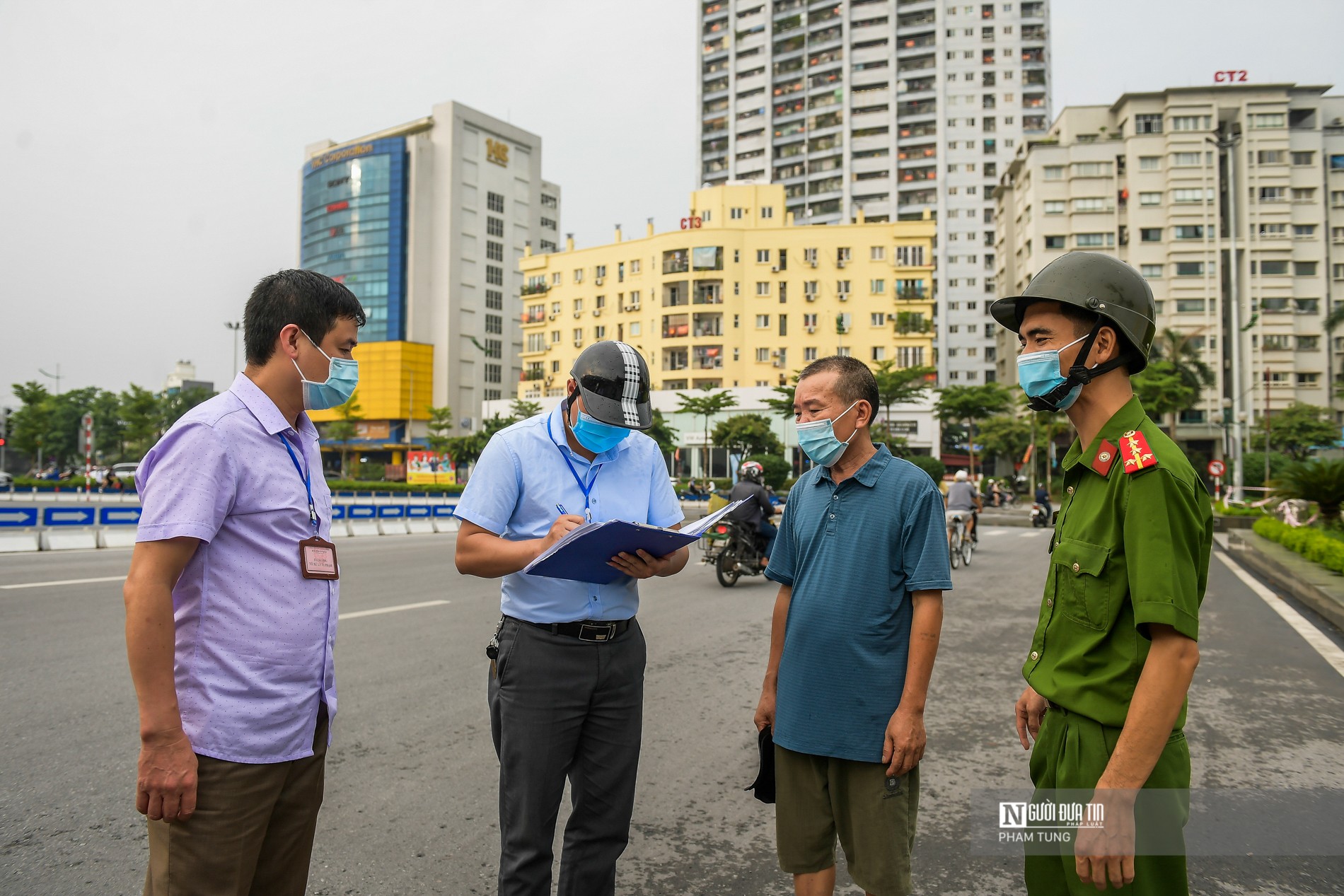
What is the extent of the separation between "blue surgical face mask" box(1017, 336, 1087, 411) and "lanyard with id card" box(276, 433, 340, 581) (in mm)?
1909

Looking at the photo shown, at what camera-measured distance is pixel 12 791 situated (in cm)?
382

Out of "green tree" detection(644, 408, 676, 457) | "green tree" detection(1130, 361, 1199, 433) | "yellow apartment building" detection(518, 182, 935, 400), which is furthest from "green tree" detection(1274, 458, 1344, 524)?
"yellow apartment building" detection(518, 182, 935, 400)

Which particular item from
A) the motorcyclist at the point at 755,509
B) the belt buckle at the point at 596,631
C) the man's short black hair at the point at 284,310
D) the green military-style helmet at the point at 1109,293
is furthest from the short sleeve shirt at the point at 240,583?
the motorcyclist at the point at 755,509

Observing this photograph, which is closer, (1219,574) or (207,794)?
(207,794)

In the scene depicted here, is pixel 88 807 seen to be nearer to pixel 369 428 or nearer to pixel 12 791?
pixel 12 791

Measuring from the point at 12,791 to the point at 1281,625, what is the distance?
10722 mm

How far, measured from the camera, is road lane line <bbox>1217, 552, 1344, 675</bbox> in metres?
7.20

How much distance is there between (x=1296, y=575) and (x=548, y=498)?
1224 centimetres

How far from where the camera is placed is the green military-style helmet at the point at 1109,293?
6.96 feet

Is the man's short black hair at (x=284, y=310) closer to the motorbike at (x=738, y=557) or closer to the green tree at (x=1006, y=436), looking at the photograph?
the motorbike at (x=738, y=557)

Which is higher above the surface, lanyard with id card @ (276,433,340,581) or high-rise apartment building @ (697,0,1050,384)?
high-rise apartment building @ (697,0,1050,384)

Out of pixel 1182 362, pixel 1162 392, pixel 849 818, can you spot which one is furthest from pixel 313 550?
pixel 1182 362

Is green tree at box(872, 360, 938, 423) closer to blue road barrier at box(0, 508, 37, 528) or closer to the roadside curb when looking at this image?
the roadside curb

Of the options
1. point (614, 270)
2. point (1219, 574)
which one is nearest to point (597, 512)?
point (1219, 574)
